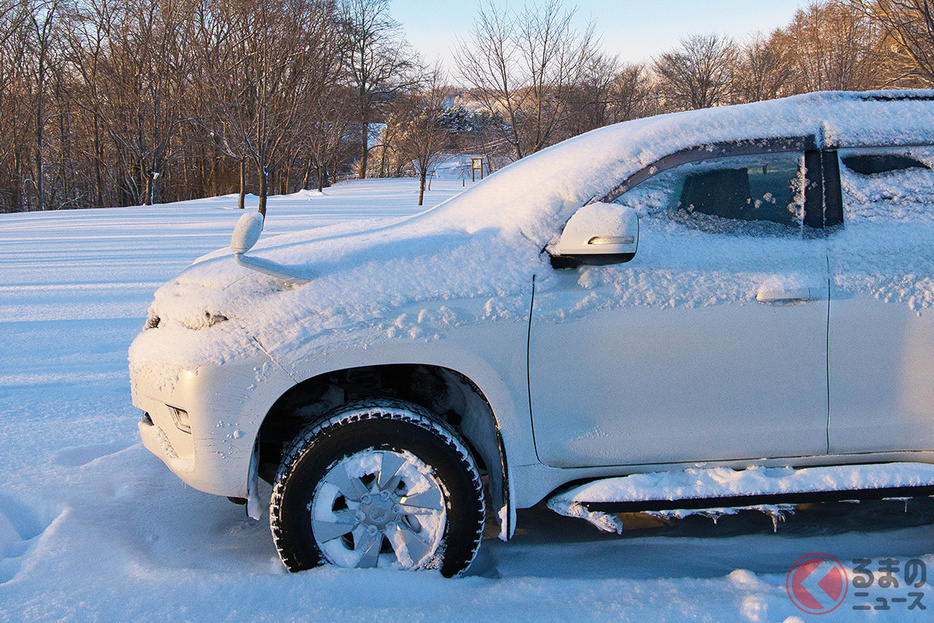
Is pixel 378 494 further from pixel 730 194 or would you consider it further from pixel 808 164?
pixel 808 164

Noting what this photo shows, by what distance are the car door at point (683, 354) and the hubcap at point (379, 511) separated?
45cm

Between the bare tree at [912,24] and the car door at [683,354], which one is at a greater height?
the bare tree at [912,24]

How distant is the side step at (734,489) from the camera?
2.46m

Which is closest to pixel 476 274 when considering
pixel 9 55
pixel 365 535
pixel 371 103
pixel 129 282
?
pixel 365 535

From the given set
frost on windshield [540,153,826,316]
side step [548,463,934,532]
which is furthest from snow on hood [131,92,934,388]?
side step [548,463,934,532]

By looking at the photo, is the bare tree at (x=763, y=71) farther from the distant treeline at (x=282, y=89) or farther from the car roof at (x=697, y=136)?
the car roof at (x=697, y=136)

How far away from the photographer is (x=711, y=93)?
1869 inches

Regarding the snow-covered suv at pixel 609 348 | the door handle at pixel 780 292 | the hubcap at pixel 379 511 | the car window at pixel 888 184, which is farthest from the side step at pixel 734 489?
the car window at pixel 888 184

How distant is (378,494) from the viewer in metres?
2.43

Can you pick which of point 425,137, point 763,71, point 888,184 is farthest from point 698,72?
point 888,184

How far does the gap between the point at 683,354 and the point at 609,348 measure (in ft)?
0.86

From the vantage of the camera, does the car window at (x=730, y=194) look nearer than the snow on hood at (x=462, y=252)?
No

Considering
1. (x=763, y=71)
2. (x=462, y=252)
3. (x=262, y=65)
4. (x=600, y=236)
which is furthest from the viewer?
(x=763, y=71)

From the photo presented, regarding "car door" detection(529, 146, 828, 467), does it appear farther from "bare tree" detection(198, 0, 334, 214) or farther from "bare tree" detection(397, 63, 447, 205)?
"bare tree" detection(397, 63, 447, 205)
